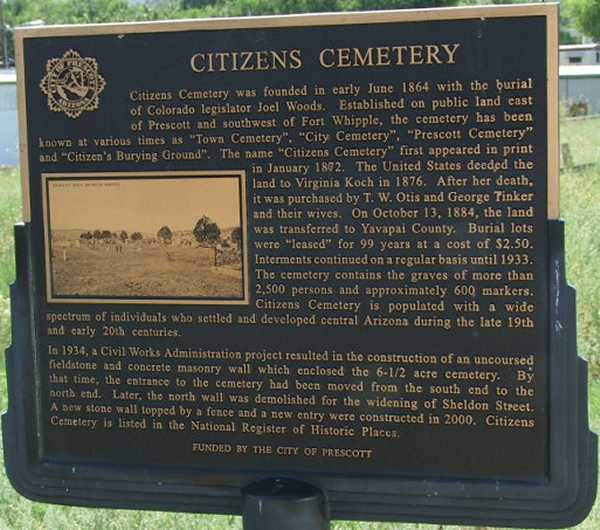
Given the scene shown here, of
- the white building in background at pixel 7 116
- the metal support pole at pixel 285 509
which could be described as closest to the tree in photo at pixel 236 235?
the metal support pole at pixel 285 509

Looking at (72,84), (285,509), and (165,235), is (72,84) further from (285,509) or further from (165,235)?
(285,509)

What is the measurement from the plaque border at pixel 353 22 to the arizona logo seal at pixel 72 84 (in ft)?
0.32

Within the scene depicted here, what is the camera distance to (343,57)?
3.88m

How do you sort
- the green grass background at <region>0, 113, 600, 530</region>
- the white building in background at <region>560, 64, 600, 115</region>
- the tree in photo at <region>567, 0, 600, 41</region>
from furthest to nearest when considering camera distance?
the tree in photo at <region>567, 0, 600, 41</region>
the white building in background at <region>560, 64, 600, 115</region>
the green grass background at <region>0, 113, 600, 530</region>

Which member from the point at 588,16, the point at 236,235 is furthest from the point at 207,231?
the point at 588,16

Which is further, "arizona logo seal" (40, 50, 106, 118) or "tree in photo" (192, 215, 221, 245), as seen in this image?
"arizona logo seal" (40, 50, 106, 118)

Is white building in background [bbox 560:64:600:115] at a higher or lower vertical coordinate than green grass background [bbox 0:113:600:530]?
higher

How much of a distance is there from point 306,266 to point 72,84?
1.15 meters

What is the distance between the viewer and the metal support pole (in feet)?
12.8

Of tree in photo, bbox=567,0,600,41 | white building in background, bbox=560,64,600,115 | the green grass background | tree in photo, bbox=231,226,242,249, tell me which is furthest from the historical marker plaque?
tree in photo, bbox=567,0,600,41

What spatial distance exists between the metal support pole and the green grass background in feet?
3.82

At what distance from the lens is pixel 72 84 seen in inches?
162

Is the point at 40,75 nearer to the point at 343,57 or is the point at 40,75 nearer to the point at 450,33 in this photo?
the point at 343,57

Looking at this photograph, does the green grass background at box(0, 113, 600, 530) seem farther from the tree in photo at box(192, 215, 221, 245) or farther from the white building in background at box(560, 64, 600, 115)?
the white building in background at box(560, 64, 600, 115)
